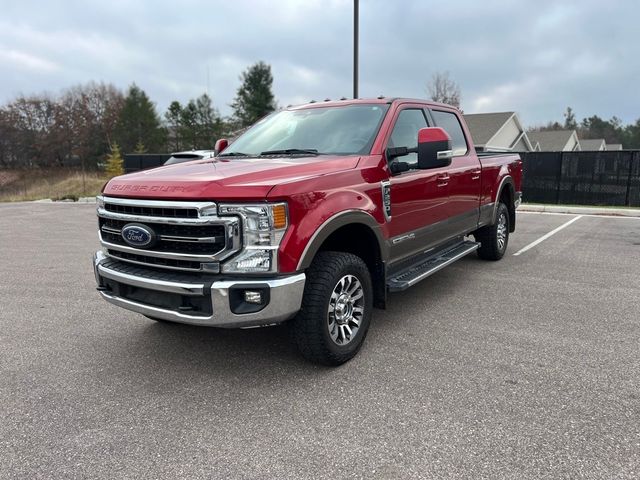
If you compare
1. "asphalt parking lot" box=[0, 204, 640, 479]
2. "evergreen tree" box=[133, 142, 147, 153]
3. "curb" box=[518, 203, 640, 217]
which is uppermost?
"evergreen tree" box=[133, 142, 147, 153]

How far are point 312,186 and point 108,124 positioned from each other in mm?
63746

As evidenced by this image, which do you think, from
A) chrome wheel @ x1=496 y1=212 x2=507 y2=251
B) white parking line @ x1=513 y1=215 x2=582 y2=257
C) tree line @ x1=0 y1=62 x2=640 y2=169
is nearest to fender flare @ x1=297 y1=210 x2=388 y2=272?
chrome wheel @ x1=496 y1=212 x2=507 y2=251

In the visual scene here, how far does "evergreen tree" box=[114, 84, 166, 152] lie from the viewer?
53594 mm

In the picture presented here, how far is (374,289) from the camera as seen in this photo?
390cm

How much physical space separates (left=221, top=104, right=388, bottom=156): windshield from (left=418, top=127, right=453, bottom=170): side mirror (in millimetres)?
416

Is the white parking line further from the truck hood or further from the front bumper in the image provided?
the front bumper

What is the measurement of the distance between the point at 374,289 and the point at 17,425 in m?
2.60

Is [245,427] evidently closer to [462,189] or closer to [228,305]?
[228,305]

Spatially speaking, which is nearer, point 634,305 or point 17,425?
point 17,425

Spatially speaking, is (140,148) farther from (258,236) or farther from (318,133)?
(258,236)

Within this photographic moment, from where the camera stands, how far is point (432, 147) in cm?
385

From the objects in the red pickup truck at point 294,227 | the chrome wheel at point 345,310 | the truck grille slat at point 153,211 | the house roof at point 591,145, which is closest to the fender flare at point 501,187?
the red pickup truck at point 294,227

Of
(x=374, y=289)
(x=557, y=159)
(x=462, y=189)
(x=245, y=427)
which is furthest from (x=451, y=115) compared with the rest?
(x=557, y=159)

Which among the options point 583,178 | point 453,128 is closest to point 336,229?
point 453,128
